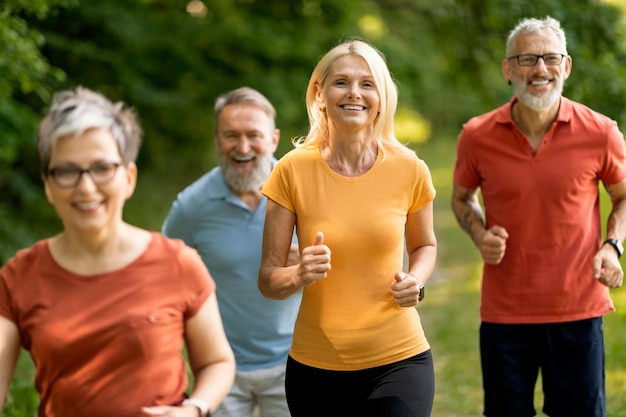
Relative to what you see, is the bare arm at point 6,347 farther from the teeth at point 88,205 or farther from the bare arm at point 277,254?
the bare arm at point 277,254

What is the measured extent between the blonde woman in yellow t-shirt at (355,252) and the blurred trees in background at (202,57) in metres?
5.97

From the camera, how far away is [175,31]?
15.1 metres

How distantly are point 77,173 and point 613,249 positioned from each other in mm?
2829

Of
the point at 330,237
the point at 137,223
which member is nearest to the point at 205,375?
the point at 330,237

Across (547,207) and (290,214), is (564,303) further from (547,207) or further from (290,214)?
(290,214)

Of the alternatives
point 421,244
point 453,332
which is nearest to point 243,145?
point 421,244

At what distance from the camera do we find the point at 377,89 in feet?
12.9

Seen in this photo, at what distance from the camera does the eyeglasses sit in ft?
9.39

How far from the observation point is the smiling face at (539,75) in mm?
4793

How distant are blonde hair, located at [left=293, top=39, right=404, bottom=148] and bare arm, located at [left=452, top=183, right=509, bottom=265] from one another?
1.01 m

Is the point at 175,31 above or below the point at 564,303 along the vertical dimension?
above

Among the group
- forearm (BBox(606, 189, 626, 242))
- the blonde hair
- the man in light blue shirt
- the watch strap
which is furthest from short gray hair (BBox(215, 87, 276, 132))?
the watch strap

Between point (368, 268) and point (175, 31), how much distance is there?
11.8 meters

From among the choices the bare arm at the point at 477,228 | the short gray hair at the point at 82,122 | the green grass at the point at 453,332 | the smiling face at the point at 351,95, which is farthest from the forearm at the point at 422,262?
the green grass at the point at 453,332
